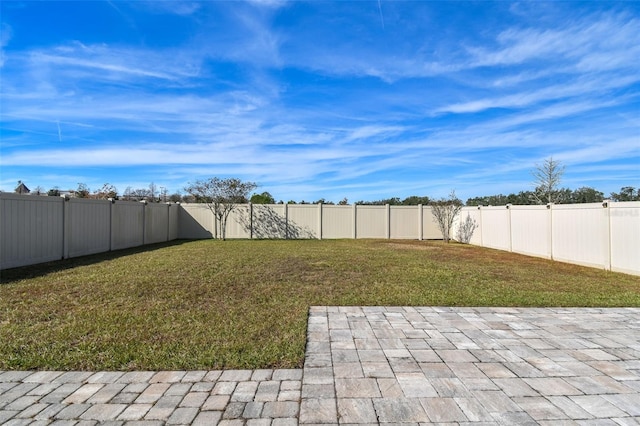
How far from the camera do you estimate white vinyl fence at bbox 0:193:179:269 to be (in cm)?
700

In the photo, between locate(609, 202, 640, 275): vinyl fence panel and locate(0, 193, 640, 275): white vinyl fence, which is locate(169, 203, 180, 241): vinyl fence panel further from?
locate(609, 202, 640, 275): vinyl fence panel

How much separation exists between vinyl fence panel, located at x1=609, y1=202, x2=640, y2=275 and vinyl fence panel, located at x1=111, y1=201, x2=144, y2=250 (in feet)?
47.4

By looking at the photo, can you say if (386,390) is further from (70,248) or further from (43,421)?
(70,248)

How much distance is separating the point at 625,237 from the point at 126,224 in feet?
48.7

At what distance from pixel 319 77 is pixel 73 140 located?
10.4 meters

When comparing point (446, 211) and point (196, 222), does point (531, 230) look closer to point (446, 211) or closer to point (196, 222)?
point (446, 211)

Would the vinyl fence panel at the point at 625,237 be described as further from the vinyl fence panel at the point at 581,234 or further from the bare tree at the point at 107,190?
the bare tree at the point at 107,190

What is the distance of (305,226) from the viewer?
17172 mm

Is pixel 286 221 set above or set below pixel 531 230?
above

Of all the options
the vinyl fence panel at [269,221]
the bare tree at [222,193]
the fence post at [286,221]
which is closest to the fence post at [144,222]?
the bare tree at [222,193]

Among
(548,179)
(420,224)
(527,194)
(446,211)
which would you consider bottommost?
(420,224)

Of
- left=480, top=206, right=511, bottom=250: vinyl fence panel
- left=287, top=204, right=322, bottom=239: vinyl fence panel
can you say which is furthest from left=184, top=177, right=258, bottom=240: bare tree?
left=480, top=206, right=511, bottom=250: vinyl fence panel

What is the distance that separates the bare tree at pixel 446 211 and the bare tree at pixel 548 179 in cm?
843

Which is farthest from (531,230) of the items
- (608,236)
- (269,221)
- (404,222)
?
(269,221)
